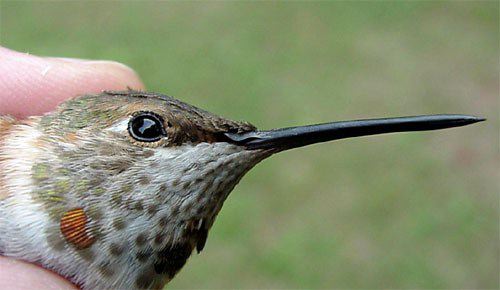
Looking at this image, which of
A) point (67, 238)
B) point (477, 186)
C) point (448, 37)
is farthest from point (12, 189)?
point (448, 37)

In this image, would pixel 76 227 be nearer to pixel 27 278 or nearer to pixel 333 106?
pixel 27 278

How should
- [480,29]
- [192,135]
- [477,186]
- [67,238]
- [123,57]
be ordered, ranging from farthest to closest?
[480,29] < [123,57] < [477,186] < [192,135] < [67,238]

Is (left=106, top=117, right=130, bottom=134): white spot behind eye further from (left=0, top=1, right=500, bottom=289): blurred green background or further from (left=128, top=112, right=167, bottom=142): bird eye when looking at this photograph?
(left=0, top=1, right=500, bottom=289): blurred green background

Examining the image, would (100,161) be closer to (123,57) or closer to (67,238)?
(67,238)

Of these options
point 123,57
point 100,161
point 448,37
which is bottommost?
point 100,161

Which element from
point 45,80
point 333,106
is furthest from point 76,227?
point 333,106

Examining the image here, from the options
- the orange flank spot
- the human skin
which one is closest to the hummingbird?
the orange flank spot

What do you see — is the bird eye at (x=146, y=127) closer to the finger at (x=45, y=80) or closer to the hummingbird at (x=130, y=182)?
the hummingbird at (x=130, y=182)
